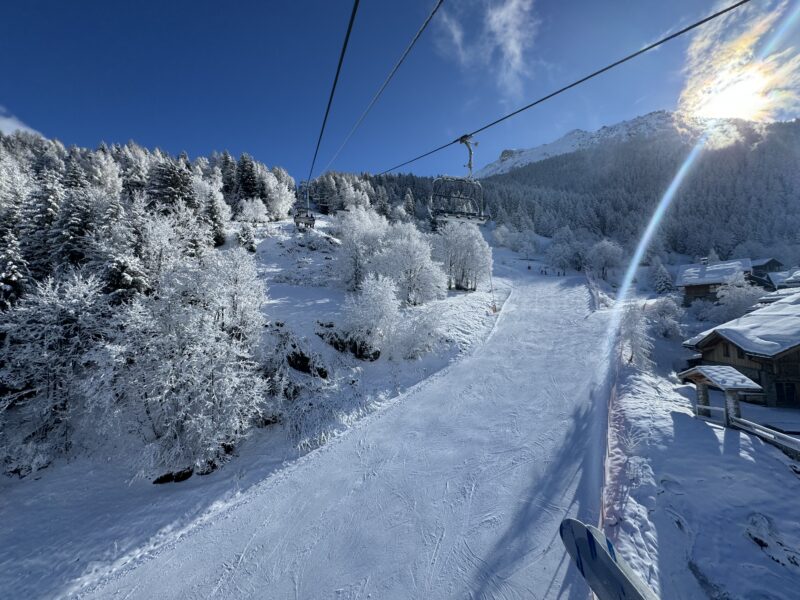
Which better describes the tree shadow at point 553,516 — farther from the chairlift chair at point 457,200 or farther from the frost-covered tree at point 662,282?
the frost-covered tree at point 662,282

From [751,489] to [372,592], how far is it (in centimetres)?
1127

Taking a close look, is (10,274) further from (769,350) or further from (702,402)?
(769,350)

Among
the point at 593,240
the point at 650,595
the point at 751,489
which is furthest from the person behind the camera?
the point at 593,240

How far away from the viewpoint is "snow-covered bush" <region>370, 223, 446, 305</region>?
34562mm

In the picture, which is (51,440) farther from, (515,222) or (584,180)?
(584,180)

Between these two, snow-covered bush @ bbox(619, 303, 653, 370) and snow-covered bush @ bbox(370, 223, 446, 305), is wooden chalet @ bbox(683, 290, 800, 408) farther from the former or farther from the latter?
snow-covered bush @ bbox(370, 223, 446, 305)

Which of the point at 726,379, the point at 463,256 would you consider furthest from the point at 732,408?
Answer: the point at 463,256

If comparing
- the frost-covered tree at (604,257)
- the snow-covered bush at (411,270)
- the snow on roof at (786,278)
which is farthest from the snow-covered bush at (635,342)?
the frost-covered tree at (604,257)

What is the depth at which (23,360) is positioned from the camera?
15.1 meters

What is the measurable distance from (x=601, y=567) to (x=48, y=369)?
23553 millimetres

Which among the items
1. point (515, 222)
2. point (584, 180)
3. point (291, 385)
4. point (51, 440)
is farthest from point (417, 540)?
point (584, 180)

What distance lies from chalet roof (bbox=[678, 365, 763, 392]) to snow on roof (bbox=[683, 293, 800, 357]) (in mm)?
13285

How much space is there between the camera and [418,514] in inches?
401

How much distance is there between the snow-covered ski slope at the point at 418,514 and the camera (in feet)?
27.1
